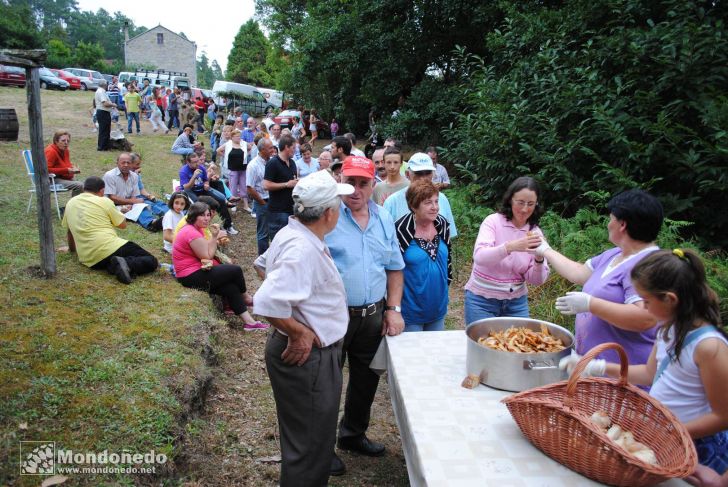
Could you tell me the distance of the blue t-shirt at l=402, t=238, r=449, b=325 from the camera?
3.58 metres

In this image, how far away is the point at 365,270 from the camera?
3.17 meters

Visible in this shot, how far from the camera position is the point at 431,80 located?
619 inches

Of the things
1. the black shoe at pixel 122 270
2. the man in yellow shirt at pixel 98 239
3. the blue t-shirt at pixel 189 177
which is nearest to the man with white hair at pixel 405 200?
the black shoe at pixel 122 270

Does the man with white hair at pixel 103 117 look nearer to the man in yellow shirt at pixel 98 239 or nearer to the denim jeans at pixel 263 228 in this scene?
the man in yellow shirt at pixel 98 239

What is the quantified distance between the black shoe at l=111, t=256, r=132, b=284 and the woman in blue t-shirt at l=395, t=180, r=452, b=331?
389cm

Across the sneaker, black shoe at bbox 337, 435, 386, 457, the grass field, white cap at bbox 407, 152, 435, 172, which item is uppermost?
white cap at bbox 407, 152, 435, 172

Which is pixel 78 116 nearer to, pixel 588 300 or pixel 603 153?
pixel 603 153

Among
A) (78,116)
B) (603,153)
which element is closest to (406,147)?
(603,153)

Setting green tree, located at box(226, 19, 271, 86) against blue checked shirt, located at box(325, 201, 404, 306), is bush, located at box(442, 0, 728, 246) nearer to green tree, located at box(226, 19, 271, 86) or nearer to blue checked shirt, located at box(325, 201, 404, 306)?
blue checked shirt, located at box(325, 201, 404, 306)

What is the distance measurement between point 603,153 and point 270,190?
15.8 ft

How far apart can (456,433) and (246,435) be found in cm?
237

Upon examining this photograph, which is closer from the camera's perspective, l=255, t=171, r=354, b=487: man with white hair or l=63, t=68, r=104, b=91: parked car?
l=255, t=171, r=354, b=487: man with white hair

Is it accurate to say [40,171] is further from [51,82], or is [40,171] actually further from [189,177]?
[51,82]

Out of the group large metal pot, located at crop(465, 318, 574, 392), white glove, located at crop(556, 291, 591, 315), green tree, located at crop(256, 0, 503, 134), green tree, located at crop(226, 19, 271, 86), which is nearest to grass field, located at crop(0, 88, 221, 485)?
large metal pot, located at crop(465, 318, 574, 392)
